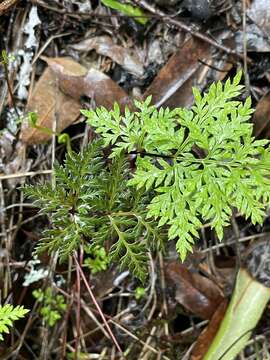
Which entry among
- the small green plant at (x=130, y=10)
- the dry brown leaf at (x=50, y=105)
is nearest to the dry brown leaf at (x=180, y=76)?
the small green plant at (x=130, y=10)

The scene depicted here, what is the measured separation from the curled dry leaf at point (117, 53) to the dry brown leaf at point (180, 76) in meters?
0.19

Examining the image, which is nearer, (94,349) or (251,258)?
(251,258)

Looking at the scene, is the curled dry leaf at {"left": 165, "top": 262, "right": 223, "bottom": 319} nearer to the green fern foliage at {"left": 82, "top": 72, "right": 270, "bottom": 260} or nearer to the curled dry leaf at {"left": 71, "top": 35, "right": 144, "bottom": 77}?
the green fern foliage at {"left": 82, "top": 72, "right": 270, "bottom": 260}

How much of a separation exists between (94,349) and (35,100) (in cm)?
157

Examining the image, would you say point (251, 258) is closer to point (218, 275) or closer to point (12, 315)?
point (218, 275)

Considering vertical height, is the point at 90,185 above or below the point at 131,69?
below

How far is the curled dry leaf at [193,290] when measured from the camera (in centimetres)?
302

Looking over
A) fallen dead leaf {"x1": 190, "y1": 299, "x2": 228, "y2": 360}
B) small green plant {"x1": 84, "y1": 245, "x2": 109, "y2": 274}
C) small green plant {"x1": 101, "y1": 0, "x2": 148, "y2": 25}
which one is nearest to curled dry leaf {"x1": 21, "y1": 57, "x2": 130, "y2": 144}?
small green plant {"x1": 101, "y1": 0, "x2": 148, "y2": 25}

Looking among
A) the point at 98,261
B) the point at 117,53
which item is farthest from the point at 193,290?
the point at 117,53

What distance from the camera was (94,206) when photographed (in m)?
2.14

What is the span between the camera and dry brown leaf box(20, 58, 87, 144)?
3.08 meters

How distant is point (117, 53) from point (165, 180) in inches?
56.0

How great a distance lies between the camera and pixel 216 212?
1.93m

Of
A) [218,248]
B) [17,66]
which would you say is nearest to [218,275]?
[218,248]
